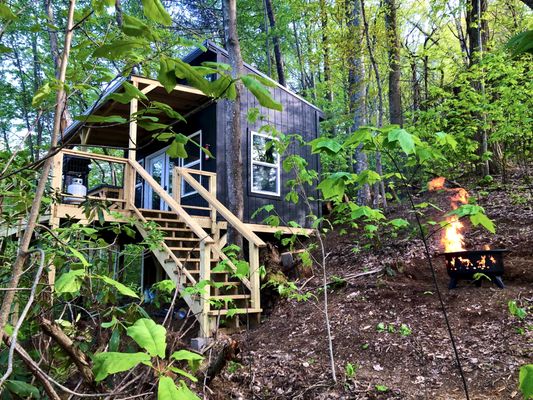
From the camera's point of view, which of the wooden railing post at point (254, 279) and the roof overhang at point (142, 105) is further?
the roof overhang at point (142, 105)

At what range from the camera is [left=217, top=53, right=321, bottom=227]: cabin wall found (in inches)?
361

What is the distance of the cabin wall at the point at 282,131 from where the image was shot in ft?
30.1

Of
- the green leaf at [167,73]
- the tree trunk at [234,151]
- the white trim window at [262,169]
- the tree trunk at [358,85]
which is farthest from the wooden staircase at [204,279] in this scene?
the tree trunk at [358,85]

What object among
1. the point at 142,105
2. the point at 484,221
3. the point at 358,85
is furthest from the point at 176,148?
the point at 358,85

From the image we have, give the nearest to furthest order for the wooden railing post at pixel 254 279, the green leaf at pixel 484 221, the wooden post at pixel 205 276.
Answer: the green leaf at pixel 484 221 → the wooden post at pixel 205 276 → the wooden railing post at pixel 254 279

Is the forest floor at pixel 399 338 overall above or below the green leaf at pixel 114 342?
below

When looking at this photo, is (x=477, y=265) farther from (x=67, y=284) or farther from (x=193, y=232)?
(x=193, y=232)

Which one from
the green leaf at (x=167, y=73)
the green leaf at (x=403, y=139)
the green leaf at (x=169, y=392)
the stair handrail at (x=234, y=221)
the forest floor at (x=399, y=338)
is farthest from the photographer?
the stair handrail at (x=234, y=221)

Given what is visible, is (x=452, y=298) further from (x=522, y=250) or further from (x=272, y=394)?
(x=272, y=394)

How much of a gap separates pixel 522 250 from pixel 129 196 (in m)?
6.59

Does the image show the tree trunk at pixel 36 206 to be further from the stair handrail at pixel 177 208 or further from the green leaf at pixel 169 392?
the stair handrail at pixel 177 208

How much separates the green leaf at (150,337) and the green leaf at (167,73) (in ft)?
2.04

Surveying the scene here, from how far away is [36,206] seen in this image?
3.39 ft

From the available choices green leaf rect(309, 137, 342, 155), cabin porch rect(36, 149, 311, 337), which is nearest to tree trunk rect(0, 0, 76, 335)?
green leaf rect(309, 137, 342, 155)
